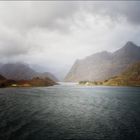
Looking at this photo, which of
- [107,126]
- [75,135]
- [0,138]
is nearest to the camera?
[0,138]

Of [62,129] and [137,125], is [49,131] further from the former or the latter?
[137,125]

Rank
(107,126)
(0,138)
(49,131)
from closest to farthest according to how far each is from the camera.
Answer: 1. (0,138)
2. (49,131)
3. (107,126)

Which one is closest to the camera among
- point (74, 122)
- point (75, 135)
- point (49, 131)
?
point (75, 135)

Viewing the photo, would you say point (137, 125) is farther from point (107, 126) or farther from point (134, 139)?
point (134, 139)

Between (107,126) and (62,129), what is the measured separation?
9.91 meters

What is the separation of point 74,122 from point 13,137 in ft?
50.6

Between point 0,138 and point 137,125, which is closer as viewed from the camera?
point 0,138

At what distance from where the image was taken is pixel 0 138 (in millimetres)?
25984

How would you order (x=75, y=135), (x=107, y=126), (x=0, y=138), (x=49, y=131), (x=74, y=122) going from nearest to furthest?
(x=0, y=138) < (x=75, y=135) < (x=49, y=131) < (x=107, y=126) < (x=74, y=122)

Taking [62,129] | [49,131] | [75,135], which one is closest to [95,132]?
[75,135]

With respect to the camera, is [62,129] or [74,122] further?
[74,122]

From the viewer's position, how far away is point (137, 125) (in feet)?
112

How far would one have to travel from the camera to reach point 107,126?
34125mm

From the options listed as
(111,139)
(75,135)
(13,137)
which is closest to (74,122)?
(75,135)
